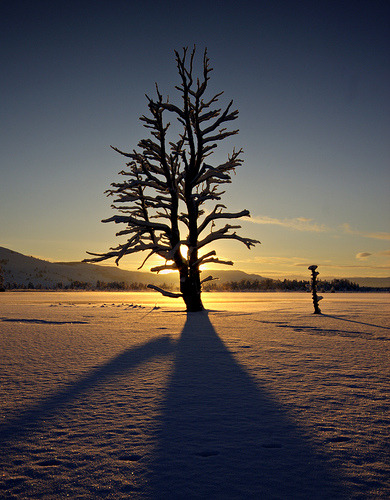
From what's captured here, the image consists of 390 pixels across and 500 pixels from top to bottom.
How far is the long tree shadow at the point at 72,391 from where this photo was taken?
283 centimetres

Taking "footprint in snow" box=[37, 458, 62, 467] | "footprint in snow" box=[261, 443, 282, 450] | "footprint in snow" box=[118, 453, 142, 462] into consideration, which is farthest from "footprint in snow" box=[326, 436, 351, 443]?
"footprint in snow" box=[37, 458, 62, 467]

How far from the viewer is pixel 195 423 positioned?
2.89 metres

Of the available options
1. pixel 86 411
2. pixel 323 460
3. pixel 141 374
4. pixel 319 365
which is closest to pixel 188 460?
pixel 323 460

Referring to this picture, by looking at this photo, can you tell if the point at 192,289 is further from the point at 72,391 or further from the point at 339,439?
the point at 339,439

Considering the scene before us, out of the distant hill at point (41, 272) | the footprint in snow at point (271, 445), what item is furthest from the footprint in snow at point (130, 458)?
the distant hill at point (41, 272)

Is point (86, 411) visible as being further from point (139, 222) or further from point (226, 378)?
point (139, 222)

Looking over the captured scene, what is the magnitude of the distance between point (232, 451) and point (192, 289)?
37.9 ft

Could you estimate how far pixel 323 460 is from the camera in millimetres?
2273

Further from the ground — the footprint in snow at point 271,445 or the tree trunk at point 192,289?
the tree trunk at point 192,289

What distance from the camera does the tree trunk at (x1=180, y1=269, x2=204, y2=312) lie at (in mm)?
13828

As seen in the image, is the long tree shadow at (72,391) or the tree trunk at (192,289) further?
the tree trunk at (192,289)

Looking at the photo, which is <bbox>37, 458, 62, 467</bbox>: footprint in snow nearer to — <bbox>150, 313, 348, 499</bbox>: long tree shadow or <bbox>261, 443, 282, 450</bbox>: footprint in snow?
<bbox>150, 313, 348, 499</bbox>: long tree shadow

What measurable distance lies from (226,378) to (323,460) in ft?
6.87

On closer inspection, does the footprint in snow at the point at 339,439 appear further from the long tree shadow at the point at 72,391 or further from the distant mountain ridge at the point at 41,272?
the distant mountain ridge at the point at 41,272
